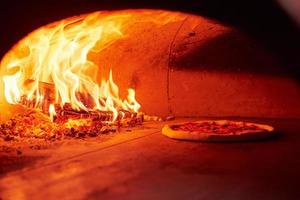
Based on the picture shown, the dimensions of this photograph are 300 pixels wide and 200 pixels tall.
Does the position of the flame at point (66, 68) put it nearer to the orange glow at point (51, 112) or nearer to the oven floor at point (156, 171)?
the orange glow at point (51, 112)

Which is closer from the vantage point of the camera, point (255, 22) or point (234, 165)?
point (234, 165)

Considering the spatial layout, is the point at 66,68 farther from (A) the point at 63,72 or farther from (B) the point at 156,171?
(B) the point at 156,171

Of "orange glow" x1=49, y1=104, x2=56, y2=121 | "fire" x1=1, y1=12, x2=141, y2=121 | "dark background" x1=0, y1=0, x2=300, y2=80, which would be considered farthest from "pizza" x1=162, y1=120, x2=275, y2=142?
"orange glow" x1=49, y1=104, x2=56, y2=121

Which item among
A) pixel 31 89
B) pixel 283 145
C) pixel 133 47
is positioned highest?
pixel 133 47

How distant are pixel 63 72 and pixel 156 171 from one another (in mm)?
2932

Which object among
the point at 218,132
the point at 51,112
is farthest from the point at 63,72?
the point at 218,132

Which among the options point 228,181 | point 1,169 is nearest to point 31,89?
point 1,169

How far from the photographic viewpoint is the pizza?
3658mm

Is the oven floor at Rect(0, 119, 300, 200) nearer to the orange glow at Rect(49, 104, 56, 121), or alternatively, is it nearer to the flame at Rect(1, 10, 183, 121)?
the orange glow at Rect(49, 104, 56, 121)

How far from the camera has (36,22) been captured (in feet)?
10.5

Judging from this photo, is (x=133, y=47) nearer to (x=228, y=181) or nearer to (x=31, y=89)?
(x=31, y=89)

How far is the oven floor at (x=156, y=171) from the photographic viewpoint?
6.92ft

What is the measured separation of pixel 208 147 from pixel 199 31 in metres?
2.52

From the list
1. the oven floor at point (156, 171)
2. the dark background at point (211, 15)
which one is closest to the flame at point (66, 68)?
the dark background at point (211, 15)
